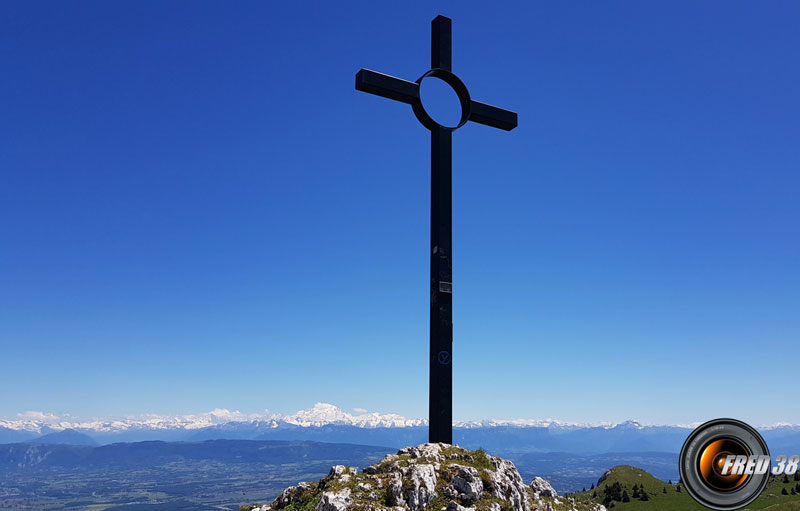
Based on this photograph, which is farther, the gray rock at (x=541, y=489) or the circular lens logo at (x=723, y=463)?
the gray rock at (x=541, y=489)

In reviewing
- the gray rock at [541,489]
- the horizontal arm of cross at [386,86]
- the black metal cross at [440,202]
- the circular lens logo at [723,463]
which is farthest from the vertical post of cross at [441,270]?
the circular lens logo at [723,463]

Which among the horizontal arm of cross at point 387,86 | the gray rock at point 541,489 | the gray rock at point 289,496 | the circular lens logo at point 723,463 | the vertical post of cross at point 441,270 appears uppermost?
the horizontal arm of cross at point 387,86

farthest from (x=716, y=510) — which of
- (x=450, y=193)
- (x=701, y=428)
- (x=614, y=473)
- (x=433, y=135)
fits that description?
(x=614, y=473)

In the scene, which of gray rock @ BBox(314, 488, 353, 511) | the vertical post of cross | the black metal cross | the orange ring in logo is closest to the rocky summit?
gray rock @ BBox(314, 488, 353, 511)

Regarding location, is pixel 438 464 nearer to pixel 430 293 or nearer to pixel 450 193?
pixel 430 293

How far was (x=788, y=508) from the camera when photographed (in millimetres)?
36062

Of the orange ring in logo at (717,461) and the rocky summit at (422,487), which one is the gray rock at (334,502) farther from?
the orange ring in logo at (717,461)

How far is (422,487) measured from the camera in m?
18.2

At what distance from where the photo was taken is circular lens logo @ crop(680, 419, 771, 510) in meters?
16.6

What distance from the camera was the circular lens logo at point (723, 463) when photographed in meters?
16.6

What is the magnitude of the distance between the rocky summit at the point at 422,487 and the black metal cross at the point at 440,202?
6.96 feet

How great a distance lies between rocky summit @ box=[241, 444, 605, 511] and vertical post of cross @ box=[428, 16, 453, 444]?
5.31 ft

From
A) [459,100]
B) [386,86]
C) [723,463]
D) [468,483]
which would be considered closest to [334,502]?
[468,483]

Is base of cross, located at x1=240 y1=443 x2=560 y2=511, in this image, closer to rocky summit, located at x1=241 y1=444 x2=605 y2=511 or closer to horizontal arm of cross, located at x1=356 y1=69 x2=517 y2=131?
rocky summit, located at x1=241 y1=444 x2=605 y2=511
